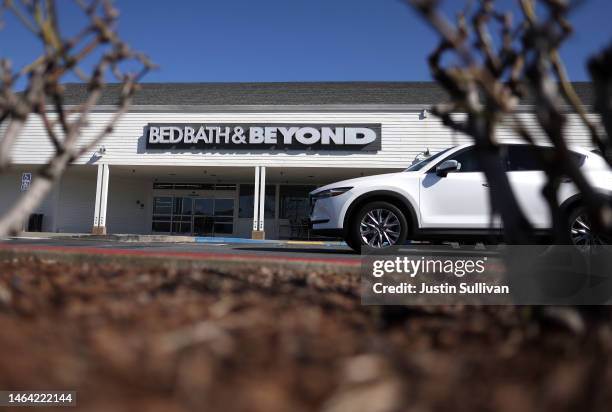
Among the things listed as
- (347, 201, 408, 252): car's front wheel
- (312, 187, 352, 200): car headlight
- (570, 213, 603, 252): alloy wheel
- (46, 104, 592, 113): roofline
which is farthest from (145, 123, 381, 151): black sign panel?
(570, 213, 603, 252): alloy wheel

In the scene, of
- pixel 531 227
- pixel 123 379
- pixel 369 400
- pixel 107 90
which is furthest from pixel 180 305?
pixel 107 90

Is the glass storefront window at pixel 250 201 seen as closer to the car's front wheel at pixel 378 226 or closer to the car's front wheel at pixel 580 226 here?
the car's front wheel at pixel 378 226

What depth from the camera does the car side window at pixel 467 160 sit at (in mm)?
5758

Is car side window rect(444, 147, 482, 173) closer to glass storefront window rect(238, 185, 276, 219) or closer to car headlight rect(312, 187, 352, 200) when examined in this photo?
car headlight rect(312, 187, 352, 200)

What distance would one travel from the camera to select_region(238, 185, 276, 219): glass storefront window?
70.2 ft

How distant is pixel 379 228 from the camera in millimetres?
5789

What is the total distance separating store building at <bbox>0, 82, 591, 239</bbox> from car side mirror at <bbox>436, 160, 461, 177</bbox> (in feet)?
33.4

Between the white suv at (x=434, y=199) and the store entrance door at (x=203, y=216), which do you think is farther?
the store entrance door at (x=203, y=216)

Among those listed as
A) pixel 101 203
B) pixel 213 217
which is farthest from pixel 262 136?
pixel 101 203

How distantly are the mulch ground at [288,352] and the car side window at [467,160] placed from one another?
417 centimetres

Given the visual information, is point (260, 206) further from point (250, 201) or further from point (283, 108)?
point (250, 201)

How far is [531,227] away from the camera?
73.2 inches

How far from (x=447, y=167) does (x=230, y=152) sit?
1300cm

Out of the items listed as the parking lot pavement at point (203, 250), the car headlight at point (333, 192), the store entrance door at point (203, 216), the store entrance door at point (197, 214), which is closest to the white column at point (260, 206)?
the store entrance door at point (197, 214)
